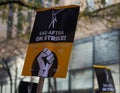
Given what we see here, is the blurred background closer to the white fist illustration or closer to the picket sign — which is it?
the picket sign

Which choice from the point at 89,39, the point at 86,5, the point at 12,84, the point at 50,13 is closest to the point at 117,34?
the point at 89,39

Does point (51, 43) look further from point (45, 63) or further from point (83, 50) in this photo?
point (83, 50)

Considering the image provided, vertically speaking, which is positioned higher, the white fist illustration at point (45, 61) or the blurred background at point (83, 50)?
the blurred background at point (83, 50)

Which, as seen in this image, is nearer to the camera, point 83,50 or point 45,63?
point 45,63

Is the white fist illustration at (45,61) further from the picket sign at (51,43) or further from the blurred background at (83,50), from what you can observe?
the blurred background at (83,50)

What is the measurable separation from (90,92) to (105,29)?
2.97 meters

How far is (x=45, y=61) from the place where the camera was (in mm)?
5641

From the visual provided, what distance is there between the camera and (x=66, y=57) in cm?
539

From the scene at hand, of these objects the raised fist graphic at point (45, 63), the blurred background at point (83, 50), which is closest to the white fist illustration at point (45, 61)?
the raised fist graphic at point (45, 63)

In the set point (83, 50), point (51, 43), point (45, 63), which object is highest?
point (83, 50)

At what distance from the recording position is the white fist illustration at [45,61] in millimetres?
5590

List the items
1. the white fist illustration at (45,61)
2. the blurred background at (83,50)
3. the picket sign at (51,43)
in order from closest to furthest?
1. the picket sign at (51,43)
2. the white fist illustration at (45,61)
3. the blurred background at (83,50)

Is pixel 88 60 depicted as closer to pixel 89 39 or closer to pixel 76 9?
pixel 89 39

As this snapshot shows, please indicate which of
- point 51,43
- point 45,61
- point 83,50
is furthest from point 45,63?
point 83,50
